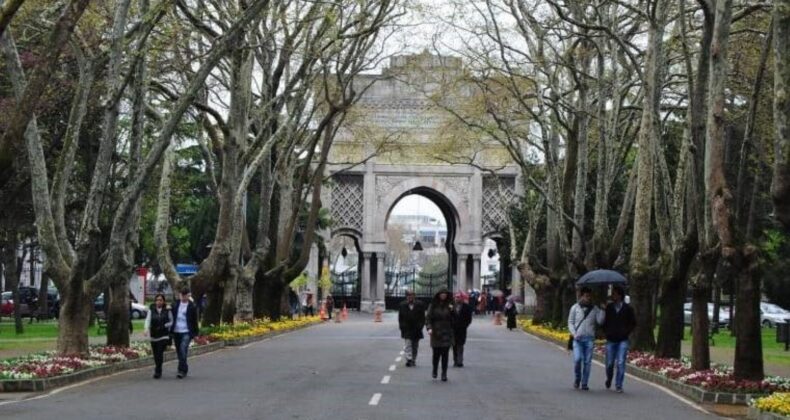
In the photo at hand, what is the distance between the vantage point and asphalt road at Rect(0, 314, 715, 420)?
49.4 feet

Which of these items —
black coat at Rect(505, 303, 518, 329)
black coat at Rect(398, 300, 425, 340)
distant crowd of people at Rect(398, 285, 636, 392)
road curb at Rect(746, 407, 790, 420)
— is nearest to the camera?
road curb at Rect(746, 407, 790, 420)

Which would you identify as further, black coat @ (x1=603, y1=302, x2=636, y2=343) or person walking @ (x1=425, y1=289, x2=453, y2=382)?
person walking @ (x1=425, y1=289, x2=453, y2=382)

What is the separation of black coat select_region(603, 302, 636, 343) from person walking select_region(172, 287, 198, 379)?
290 inches

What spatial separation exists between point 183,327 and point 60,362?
2.19 meters

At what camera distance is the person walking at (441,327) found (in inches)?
819

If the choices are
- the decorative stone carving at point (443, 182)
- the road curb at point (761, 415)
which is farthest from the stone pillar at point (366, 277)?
the road curb at point (761, 415)

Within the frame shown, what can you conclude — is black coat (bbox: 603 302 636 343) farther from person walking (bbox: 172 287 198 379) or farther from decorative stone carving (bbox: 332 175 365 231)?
decorative stone carving (bbox: 332 175 365 231)

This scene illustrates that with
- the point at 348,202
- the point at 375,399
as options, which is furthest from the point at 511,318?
the point at 375,399

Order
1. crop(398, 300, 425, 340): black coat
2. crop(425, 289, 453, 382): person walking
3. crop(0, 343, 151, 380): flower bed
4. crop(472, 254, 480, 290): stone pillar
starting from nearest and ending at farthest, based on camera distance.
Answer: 1. crop(0, 343, 151, 380): flower bed
2. crop(425, 289, 453, 382): person walking
3. crop(398, 300, 425, 340): black coat
4. crop(472, 254, 480, 290): stone pillar

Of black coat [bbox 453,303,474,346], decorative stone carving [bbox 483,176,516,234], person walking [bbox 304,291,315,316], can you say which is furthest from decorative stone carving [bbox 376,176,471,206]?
black coat [bbox 453,303,474,346]

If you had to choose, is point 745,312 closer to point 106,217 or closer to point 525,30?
point 525,30

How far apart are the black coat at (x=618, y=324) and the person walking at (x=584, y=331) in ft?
0.45

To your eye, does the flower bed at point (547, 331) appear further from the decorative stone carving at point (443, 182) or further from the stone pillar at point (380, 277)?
the decorative stone carving at point (443, 182)

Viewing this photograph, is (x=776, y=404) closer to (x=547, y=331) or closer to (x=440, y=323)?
(x=440, y=323)
